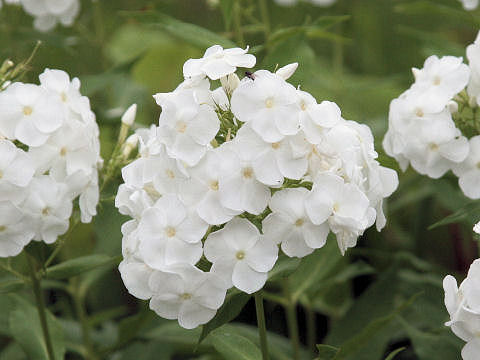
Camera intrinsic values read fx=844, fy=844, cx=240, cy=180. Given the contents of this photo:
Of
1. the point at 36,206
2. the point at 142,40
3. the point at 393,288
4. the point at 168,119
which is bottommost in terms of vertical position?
the point at 142,40

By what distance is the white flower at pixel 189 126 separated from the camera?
118 centimetres

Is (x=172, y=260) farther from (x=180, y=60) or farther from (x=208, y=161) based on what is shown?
(x=180, y=60)

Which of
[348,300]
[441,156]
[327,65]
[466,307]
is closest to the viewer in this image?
[466,307]

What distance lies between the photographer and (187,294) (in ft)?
3.90

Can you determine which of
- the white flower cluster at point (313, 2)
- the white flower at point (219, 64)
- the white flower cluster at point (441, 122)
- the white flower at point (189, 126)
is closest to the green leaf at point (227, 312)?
the white flower at point (189, 126)

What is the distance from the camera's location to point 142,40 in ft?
10.8

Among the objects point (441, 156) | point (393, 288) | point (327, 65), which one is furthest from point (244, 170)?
point (327, 65)

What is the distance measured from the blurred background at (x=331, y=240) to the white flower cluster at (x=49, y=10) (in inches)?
2.3

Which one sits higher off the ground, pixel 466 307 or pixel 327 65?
A: pixel 466 307

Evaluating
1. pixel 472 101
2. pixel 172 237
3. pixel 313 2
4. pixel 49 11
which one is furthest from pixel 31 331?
pixel 313 2

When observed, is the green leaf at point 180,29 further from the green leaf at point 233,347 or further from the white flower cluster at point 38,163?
the green leaf at point 233,347

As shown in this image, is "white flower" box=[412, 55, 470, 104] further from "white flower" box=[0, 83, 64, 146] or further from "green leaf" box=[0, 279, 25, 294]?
"green leaf" box=[0, 279, 25, 294]

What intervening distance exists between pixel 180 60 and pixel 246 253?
1.88m

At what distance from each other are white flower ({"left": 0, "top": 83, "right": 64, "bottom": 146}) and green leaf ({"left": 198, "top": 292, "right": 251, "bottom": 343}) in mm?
401
